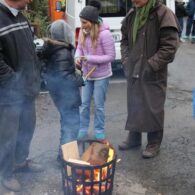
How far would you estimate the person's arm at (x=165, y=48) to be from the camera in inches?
173

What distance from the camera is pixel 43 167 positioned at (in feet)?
15.1

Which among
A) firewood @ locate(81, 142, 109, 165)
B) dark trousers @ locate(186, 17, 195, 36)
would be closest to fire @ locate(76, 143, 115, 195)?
firewood @ locate(81, 142, 109, 165)

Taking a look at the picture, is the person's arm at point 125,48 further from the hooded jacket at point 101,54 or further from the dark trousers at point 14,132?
the dark trousers at point 14,132

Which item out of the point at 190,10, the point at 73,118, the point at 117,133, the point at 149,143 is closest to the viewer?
the point at 73,118

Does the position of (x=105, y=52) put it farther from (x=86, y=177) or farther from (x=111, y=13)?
(x=111, y=13)

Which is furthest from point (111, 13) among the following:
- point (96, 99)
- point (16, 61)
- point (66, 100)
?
point (16, 61)

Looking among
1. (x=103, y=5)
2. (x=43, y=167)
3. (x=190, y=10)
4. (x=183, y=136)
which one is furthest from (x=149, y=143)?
(x=190, y=10)

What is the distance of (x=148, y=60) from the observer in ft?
14.7

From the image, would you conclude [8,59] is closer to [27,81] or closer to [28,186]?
[27,81]

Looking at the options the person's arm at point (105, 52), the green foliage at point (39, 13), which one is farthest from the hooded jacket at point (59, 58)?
the green foliage at point (39, 13)

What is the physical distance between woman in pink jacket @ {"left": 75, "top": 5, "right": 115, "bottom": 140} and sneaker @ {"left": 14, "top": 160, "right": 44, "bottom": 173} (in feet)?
3.24

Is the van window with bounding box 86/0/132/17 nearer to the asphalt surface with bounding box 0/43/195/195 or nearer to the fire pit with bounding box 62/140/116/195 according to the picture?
the asphalt surface with bounding box 0/43/195/195

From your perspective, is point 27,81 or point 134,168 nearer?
point 27,81

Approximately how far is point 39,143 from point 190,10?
329 inches
